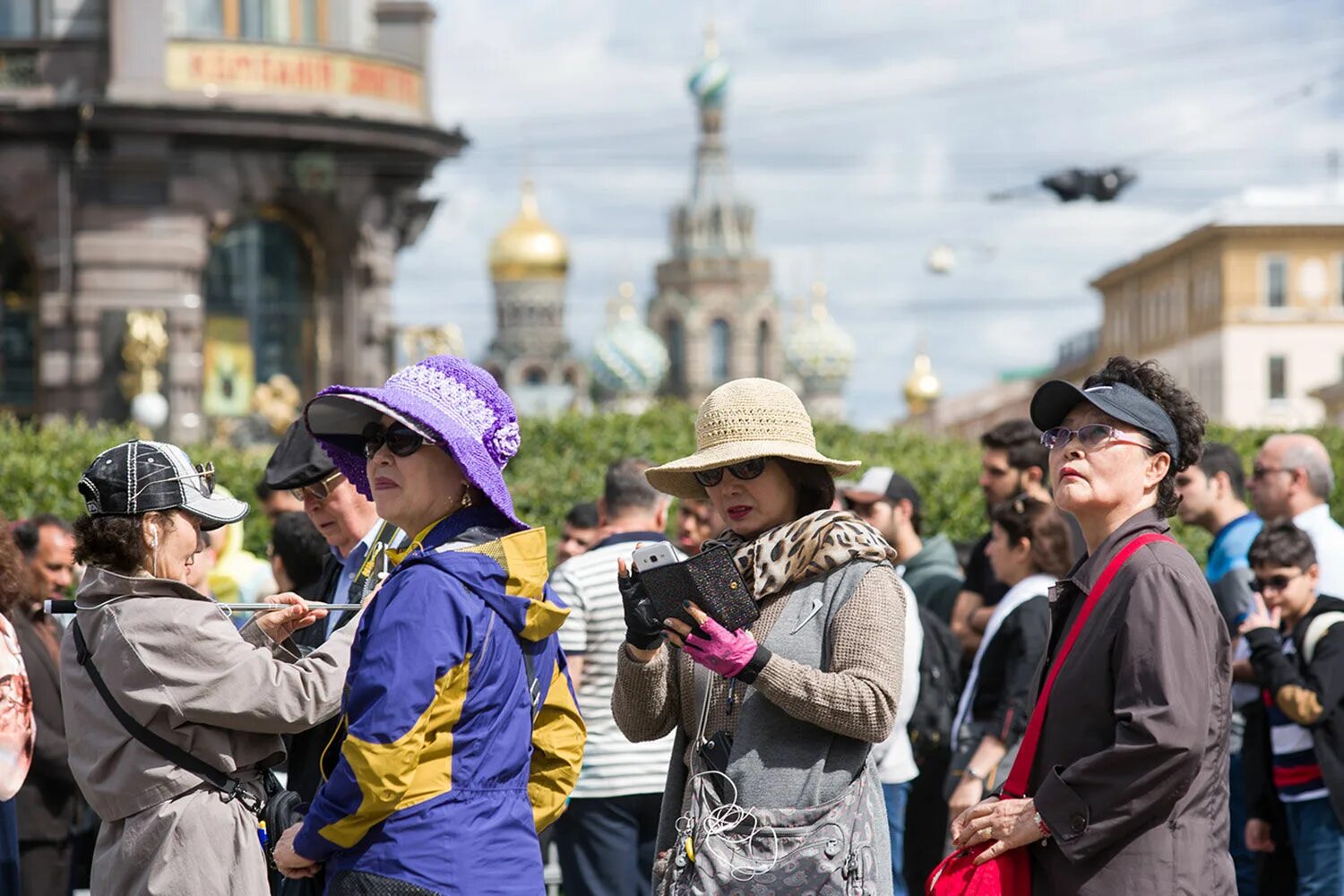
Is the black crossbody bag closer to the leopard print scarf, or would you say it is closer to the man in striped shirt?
the leopard print scarf

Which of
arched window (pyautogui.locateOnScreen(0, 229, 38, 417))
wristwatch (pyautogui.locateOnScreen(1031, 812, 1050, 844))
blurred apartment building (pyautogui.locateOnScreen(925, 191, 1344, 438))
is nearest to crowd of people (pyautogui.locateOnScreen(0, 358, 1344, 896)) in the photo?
wristwatch (pyautogui.locateOnScreen(1031, 812, 1050, 844))

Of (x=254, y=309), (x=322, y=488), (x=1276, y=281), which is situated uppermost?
(x=1276, y=281)

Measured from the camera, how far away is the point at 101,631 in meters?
5.08

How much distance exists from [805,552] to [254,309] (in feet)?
84.1

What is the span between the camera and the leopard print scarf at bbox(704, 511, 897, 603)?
201 inches

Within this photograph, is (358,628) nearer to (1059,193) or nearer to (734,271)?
(1059,193)

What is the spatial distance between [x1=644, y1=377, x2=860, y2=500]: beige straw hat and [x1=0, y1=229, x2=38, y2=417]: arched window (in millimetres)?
25197

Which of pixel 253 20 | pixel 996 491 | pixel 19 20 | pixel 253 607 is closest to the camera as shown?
pixel 253 607

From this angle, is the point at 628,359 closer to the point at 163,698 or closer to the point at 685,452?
the point at 685,452

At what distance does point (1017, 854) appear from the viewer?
15.6 feet

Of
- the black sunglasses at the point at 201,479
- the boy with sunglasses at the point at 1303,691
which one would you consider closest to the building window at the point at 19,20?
the boy with sunglasses at the point at 1303,691

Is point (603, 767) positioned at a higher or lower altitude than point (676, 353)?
lower

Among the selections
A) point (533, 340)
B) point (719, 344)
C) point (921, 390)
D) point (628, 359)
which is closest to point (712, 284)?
point (719, 344)

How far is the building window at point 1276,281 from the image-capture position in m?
83.1
